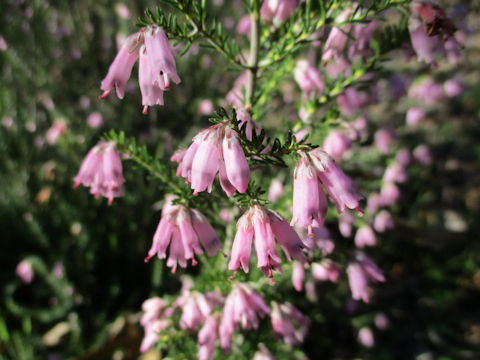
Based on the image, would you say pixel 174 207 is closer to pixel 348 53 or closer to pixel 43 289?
pixel 348 53

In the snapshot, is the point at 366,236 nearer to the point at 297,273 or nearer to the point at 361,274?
the point at 361,274

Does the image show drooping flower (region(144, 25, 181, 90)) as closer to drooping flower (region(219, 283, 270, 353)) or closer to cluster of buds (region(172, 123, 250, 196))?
cluster of buds (region(172, 123, 250, 196))

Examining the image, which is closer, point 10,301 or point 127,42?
point 127,42

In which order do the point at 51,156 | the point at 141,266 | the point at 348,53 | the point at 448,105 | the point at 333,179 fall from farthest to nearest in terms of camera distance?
the point at 448,105 → the point at 51,156 → the point at 141,266 → the point at 348,53 → the point at 333,179

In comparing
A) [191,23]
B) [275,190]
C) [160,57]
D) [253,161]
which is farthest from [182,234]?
[275,190]

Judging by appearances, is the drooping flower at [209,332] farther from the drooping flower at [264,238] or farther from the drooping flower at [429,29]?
the drooping flower at [429,29]

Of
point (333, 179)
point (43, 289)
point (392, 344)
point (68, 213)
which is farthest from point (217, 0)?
point (333, 179)

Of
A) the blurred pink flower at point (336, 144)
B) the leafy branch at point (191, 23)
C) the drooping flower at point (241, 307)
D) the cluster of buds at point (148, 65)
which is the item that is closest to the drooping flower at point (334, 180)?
the cluster of buds at point (148, 65)
